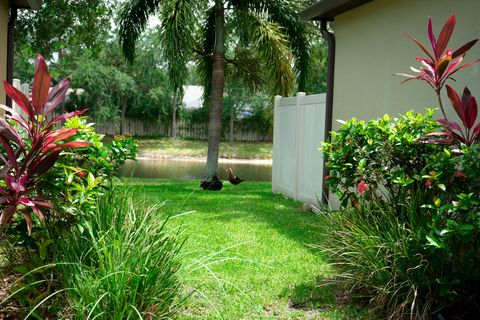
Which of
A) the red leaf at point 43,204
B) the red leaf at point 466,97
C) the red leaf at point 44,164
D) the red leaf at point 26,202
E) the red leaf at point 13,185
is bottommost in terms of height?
the red leaf at point 43,204

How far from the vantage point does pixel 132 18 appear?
12.4 meters

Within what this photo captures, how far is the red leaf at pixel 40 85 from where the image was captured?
325 cm

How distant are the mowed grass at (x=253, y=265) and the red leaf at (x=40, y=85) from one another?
1.12 m

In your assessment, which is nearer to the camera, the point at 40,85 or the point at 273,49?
the point at 40,85

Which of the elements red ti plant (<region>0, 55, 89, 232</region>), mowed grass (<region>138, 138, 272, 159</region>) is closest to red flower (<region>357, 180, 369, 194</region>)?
red ti plant (<region>0, 55, 89, 232</region>)

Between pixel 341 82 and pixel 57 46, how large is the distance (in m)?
11.7

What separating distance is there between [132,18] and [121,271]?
34.2 feet

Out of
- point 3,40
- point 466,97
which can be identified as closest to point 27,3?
point 3,40

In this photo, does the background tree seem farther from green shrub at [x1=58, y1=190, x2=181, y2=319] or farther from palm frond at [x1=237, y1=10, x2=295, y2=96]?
green shrub at [x1=58, y1=190, x2=181, y2=319]

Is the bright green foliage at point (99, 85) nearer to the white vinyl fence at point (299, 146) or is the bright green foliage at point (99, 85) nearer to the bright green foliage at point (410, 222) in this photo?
the white vinyl fence at point (299, 146)

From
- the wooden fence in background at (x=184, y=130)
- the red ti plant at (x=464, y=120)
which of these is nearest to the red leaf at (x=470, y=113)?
the red ti plant at (x=464, y=120)

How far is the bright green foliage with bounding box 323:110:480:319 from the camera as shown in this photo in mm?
3461

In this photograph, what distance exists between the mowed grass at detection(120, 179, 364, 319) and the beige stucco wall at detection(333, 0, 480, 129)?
184 cm

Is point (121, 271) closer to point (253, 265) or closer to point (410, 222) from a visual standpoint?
point (410, 222)
